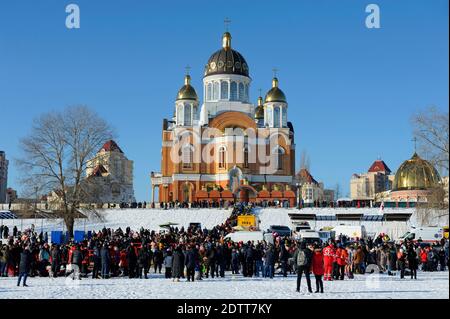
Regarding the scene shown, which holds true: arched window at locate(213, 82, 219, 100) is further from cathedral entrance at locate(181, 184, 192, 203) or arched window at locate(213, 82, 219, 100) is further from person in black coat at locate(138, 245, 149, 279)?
person in black coat at locate(138, 245, 149, 279)

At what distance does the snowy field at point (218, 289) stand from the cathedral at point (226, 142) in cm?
4421

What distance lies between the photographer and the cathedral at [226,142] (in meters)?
69.0

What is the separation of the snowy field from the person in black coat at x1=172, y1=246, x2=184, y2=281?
306 millimetres

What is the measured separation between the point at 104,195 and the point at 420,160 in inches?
856

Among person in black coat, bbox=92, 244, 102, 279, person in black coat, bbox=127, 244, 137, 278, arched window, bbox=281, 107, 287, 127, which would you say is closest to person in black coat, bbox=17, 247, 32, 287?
person in black coat, bbox=92, 244, 102, 279

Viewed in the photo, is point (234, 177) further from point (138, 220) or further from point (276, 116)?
point (138, 220)

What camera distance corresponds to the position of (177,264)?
2091 cm

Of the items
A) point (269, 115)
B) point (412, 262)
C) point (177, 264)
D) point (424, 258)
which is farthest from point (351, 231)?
point (269, 115)

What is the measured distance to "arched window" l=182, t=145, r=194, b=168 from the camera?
7038 centimetres

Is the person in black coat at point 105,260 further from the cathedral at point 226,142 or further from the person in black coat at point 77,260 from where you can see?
the cathedral at point 226,142

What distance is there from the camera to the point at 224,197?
64.5 m

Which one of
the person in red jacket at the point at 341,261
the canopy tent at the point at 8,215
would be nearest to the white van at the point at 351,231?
the person in red jacket at the point at 341,261

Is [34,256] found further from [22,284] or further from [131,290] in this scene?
[131,290]

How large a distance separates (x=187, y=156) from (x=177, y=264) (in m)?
50.1
